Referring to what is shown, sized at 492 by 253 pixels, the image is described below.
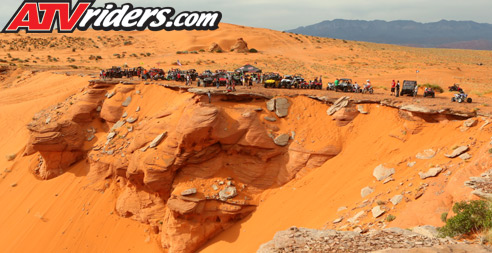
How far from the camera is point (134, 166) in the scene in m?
18.4

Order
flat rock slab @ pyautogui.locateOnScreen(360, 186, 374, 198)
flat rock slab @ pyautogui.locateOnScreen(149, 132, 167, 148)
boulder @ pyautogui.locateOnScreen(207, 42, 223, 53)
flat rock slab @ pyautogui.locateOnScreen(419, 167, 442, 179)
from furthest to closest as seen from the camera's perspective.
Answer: boulder @ pyautogui.locateOnScreen(207, 42, 223, 53) → flat rock slab @ pyautogui.locateOnScreen(149, 132, 167, 148) → flat rock slab @ pyautogui.locateOnScreen(360, 186, 374, 198) → flat rock slab @ pyautogui.locateOnScreen(419, 167, 442, 179)

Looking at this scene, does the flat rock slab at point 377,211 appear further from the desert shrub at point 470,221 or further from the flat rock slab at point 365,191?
the desert shrub at point 470,221

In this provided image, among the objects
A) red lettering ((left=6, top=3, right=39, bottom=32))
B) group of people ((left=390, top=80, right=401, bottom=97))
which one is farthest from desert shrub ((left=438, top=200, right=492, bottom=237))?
red lettering ((left=6, top=3, right=39, bottom=32))

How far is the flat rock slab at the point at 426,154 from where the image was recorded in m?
14.5

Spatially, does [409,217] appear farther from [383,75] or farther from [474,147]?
[383,75]

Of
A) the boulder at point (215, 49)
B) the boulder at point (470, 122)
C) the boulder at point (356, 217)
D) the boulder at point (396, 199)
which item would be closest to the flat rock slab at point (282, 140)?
the boulder at point (356, 217)

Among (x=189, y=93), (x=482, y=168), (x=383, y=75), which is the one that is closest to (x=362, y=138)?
(x=482, y=168)

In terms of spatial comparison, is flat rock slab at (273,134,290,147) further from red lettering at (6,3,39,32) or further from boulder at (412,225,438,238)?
red lettering at (6,3,39,32)

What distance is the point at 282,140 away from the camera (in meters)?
18.8

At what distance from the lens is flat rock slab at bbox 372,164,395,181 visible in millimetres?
14891

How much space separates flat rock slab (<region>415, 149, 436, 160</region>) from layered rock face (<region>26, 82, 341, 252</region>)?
14.2ft

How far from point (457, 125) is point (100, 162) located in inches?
802

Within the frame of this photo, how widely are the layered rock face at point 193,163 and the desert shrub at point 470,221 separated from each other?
32.1 feet

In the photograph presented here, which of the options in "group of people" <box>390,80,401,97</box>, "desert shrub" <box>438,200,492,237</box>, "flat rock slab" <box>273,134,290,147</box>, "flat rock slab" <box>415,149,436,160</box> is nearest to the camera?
"desert shrub" <box>438,200,492,237</box>
